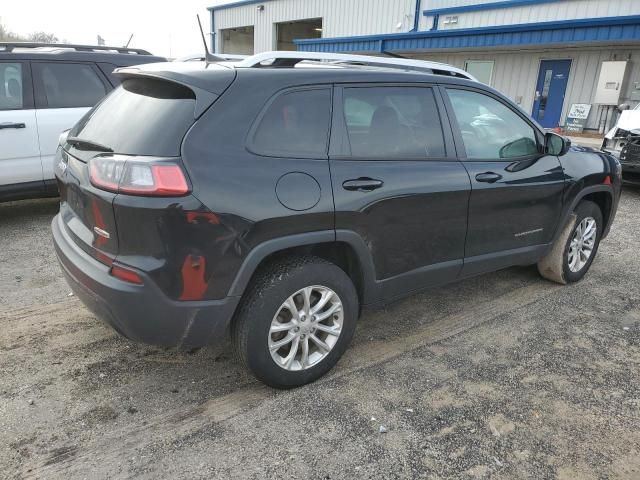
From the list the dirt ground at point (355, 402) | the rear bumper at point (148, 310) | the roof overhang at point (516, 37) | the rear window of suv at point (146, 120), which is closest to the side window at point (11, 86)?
the dirt ground at point (355, 402)

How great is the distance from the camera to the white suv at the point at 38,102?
5227 mm

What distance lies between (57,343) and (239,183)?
180cm

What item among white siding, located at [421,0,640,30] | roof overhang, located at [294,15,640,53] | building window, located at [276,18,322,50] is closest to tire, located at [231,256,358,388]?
roof overhang, located at [294,15,640,53]

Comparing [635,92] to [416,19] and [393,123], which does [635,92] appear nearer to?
[416,19]

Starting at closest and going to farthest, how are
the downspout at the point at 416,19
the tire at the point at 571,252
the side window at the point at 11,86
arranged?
the tire at the point at 571,252
the side window at the point at 11,86
the downspout at the point at 416,19

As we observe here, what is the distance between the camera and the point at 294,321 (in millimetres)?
2727

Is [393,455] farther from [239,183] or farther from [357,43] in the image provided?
[357,43]

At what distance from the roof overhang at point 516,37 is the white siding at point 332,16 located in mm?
1617

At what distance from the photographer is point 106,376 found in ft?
9.56

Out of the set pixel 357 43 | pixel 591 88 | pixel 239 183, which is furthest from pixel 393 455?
pixel 357 43

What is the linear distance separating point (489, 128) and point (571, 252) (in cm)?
160

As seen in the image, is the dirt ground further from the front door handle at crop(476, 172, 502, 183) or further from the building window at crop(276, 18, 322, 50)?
the building window at crop(276, 18, 322, 50)

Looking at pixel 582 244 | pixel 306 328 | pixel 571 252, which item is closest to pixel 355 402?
pixel 306 328

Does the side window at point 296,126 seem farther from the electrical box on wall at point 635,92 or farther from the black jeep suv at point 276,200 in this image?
the electrical box on wall at point 635,92
